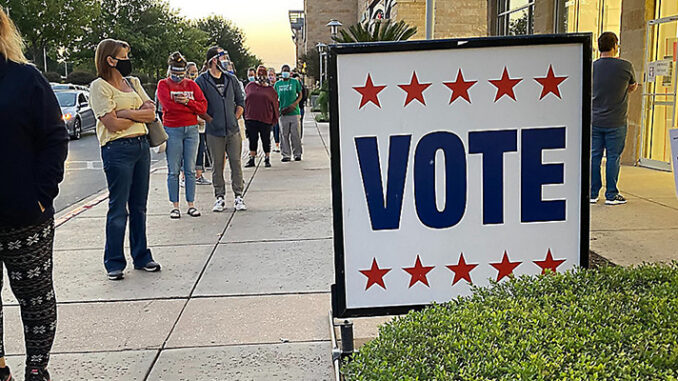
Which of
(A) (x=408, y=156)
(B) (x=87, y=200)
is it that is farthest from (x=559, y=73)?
(B) (x=87, y=200)

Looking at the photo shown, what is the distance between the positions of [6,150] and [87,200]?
23.4 ft

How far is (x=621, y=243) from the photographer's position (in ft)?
21.5

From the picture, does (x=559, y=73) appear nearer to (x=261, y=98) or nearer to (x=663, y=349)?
(x=663, y=349)

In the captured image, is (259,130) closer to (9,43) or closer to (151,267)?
(151,267)

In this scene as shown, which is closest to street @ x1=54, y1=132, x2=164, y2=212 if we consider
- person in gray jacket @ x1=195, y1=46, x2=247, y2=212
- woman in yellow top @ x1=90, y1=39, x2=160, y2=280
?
person in gray jacket @ x1=195, y1=46, x2=247, y2=212

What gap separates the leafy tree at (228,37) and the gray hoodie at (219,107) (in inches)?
3124

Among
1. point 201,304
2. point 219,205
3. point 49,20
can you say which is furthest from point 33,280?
point 49,20

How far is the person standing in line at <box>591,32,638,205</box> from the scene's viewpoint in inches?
324

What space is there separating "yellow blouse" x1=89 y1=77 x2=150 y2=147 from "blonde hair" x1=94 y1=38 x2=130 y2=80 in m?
0.07

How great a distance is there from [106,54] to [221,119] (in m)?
2.93

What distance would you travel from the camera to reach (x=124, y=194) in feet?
17.9

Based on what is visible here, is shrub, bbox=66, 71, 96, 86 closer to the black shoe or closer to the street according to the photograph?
the street

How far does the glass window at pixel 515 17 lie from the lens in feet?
51.0

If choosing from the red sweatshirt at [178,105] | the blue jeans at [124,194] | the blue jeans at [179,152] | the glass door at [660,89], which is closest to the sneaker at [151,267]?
the blue jeans at [124,194]
